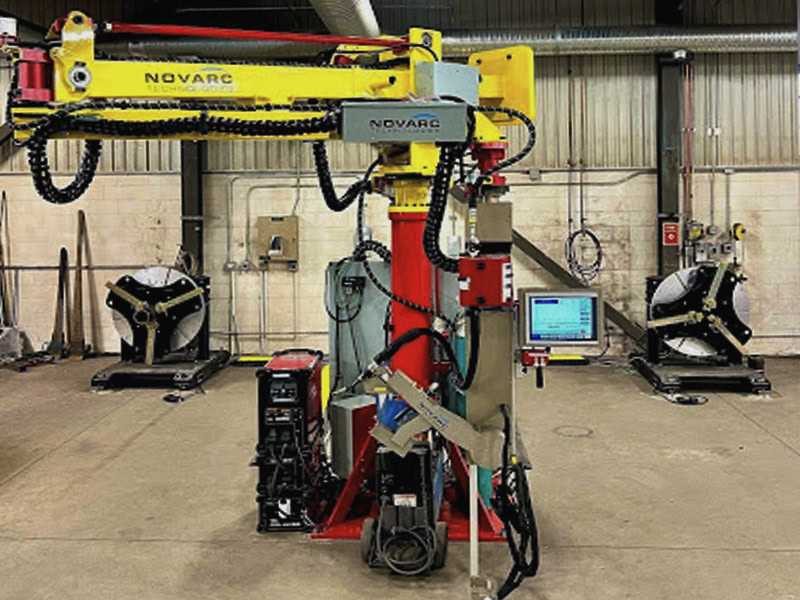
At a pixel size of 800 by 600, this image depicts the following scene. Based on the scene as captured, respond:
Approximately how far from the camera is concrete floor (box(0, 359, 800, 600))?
11.8 feet

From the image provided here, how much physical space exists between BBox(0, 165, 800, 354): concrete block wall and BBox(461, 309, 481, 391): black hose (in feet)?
20.2

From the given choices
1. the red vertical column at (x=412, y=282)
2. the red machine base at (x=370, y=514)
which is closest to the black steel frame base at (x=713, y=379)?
the red machine base at (x=370, y=514)

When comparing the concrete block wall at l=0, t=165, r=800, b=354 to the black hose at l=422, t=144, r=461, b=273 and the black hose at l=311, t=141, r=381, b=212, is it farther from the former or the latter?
the black hose at l=422, t=144, r=461, b=273

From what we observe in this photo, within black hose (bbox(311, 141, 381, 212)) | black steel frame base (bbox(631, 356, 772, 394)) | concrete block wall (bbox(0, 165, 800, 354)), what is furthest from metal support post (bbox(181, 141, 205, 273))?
black steel frame base (bbox(631, 356, 772, 394))

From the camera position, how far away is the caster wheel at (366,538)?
3.78 m

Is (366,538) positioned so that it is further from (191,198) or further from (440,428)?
(191,198)

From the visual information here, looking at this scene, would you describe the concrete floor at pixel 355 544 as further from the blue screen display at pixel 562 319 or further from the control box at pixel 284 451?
the blue screen display at pixel 562 319

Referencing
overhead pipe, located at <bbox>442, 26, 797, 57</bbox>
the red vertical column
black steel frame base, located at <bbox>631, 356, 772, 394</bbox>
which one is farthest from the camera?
overhead pipe, located at <bbox>442, 26, 797, 57</bbox>

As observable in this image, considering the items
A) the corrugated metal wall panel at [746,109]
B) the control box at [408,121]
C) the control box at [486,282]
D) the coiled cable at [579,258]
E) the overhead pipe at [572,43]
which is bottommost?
the control box at [486,282]

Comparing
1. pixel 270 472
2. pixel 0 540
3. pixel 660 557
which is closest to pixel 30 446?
pixel 0 540

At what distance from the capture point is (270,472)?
13.9 ft

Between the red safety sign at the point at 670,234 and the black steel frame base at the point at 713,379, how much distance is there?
181 cm

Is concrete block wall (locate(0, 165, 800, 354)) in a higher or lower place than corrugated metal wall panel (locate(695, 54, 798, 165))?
lower

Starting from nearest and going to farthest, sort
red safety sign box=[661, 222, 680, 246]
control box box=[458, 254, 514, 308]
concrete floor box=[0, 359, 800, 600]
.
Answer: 1. control box box=[458, 254, 514, 308]
2. concrete floor box=[0, 359, 800, 600]
3. red safety sign box=[661, 222, 680, 246]
